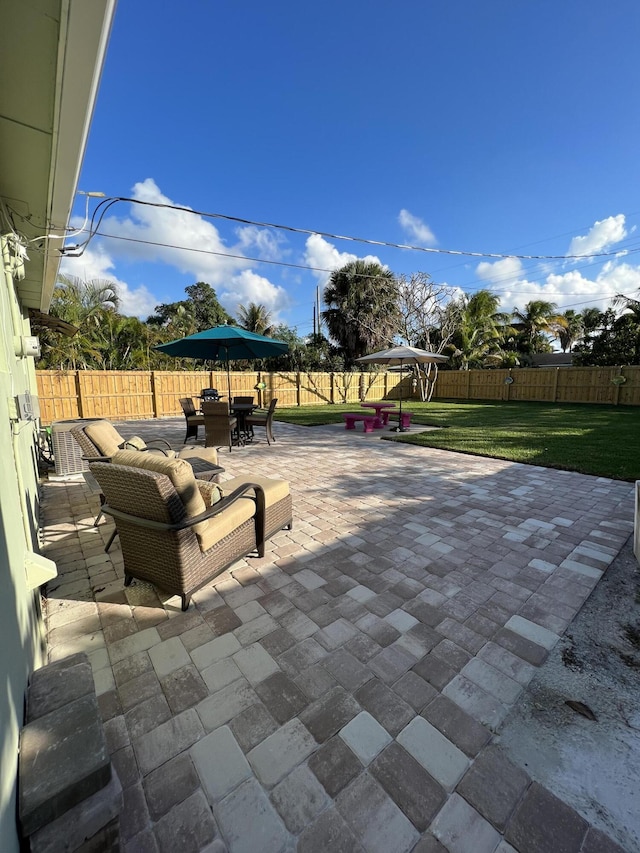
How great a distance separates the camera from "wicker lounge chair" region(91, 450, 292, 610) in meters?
2.12

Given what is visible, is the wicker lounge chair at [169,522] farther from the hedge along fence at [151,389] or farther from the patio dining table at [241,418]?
the hedge along fence at [151,389]

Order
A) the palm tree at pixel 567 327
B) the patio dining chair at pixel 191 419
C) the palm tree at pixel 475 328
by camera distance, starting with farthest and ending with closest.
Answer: the palm tree at pixel 567 327
the palm tree at pixel 475 328
the patio dining chair at pixel 191 419

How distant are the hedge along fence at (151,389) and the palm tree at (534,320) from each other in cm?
1532

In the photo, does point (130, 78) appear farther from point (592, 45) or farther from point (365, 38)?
point (592, 45)

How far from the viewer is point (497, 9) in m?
6.36

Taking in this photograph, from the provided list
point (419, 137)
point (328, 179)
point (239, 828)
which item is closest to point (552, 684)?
point (239, 828)

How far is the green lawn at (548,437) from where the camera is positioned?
20.0ft

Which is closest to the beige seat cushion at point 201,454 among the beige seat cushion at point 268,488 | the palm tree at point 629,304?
the beige seat cushion at point 268,488

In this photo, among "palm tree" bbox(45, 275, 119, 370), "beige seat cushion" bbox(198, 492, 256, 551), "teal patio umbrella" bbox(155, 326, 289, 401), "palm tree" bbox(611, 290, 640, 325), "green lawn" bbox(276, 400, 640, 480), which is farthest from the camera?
"palm tree" bbox(611, 290, 640, 325)

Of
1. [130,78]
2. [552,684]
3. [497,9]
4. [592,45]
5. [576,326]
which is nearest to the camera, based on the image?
[552,684]

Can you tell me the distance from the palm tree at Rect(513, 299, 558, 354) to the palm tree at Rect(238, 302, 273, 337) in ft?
60.0

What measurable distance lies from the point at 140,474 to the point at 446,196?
15888 mm

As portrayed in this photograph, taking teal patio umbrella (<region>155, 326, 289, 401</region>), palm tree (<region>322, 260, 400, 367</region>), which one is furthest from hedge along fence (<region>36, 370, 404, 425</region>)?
teal patio umbrella (<region>155, 326, 289, 401</region>)

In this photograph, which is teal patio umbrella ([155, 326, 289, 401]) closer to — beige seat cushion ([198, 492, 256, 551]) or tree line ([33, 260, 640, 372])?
beige seat cushion ([198, 492, 256, 551])
